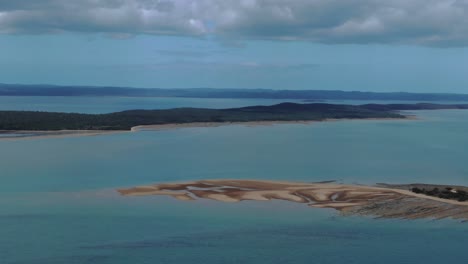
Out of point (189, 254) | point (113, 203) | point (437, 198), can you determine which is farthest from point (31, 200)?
point (437, 198)

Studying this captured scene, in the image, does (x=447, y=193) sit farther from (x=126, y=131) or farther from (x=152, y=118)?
(x=152, y=118)

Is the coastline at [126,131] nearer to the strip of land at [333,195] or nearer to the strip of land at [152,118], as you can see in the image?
the strip of land at [152,118]

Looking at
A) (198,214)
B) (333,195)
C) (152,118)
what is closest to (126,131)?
(152,118)

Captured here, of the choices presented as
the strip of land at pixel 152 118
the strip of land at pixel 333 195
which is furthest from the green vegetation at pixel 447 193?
the strip of land at pixel 152 118

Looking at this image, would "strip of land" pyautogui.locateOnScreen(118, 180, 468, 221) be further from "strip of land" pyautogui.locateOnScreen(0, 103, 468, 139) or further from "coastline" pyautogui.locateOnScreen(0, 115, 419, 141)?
"strip of land" pyautogui.locateOnScreen(0, 103, 468, 139)

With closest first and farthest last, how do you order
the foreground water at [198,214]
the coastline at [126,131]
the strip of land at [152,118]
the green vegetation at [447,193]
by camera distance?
the foreground water at [198,214] < the green vegetation at [447,193] < the coastline at [126,131] < the strip of land at [152,118]
